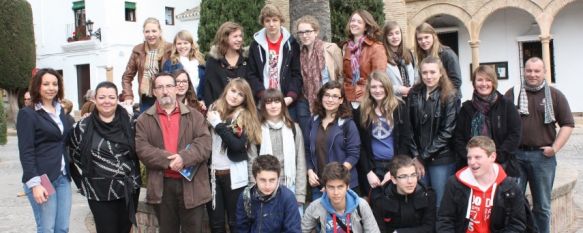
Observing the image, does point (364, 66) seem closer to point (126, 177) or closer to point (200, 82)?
point (200, 82)

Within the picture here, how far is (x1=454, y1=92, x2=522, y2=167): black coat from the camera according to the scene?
17.2 ft

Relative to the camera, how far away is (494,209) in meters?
4.85

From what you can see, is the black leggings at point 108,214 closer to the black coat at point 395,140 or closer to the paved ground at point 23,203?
the black coat at point 395,140

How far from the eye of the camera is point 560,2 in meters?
20.9

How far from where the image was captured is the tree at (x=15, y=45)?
29359 mm

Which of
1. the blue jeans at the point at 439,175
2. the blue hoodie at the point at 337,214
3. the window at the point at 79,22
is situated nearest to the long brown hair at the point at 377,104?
the blue jeans at the point at 439,175

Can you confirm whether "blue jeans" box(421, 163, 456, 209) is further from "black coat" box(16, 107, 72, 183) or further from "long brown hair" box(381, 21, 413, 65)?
"black coat" box(16, 107, 72, 183)

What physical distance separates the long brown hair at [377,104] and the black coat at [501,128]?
2.12ft

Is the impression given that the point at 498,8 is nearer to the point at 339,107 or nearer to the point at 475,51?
the point at 475,51

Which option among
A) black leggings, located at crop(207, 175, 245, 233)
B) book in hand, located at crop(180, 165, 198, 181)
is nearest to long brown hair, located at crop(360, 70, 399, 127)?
black leggings, located at crop(207, 175, 245, 233)

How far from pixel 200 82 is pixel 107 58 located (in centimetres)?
2752

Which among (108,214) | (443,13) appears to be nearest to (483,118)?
(108,214)

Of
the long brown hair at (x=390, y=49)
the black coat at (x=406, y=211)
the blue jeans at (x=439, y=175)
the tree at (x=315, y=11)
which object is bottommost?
the black coat at (x=406, y=211)

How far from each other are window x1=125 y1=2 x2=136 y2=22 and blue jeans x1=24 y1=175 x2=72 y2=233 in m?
29.9
